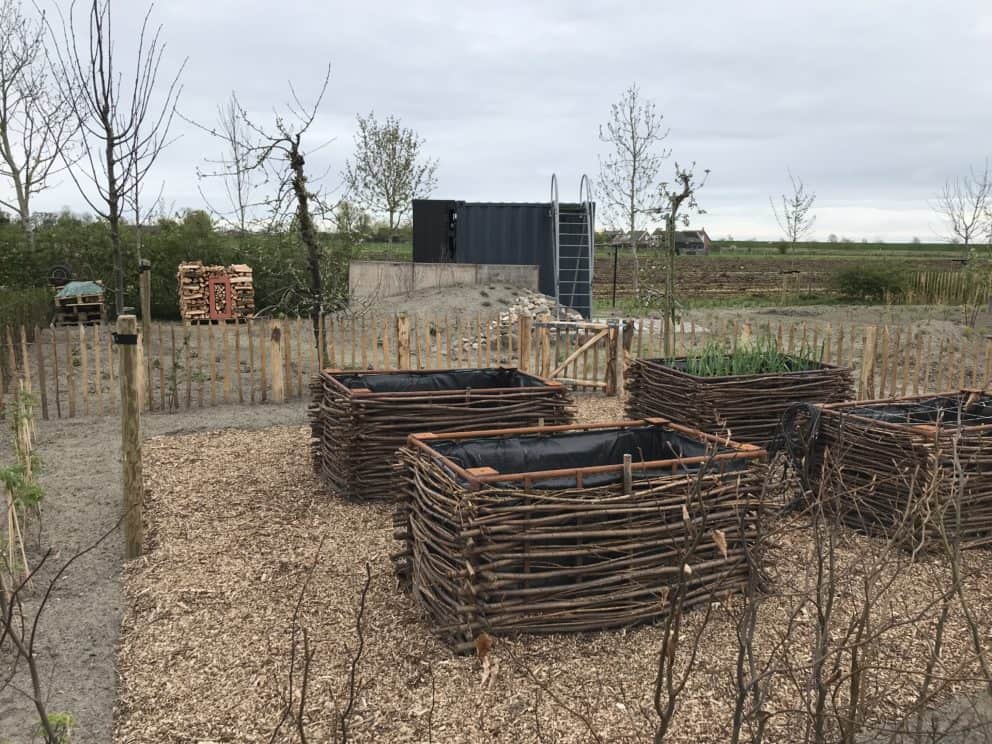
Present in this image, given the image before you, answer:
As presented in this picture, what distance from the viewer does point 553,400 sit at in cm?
675

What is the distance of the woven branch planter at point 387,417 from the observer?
6.27 meters

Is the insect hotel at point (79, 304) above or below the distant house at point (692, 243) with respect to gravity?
below

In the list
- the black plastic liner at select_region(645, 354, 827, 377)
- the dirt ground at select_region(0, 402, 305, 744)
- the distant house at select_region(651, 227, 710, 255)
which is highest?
the distant house at select_region(651, 227, 710, 255)

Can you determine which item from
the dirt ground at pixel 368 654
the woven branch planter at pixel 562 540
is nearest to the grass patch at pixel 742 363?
the dirt ground at pixel 368 654

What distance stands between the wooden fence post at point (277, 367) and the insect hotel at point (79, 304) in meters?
7.28

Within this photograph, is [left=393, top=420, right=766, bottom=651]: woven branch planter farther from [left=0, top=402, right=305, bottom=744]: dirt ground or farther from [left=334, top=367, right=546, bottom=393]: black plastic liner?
[left=334, top=367, right=546, bottom=393]: black plastic liner

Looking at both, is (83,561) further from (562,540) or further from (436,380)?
(562,540)

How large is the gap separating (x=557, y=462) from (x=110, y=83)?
5.93 meters

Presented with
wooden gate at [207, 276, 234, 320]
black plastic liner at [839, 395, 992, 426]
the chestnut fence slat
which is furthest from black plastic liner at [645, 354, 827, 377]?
wooden gate at [207, 276, 234, 320]

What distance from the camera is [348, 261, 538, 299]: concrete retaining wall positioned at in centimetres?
1814

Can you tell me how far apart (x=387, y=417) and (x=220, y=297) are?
13.2 m

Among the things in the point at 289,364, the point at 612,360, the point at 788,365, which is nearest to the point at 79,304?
the point at 289,364

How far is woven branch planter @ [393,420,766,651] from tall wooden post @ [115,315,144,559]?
1799 mm

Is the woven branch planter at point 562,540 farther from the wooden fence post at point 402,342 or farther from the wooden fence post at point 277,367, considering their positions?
the wooden fence post at point 277,367
